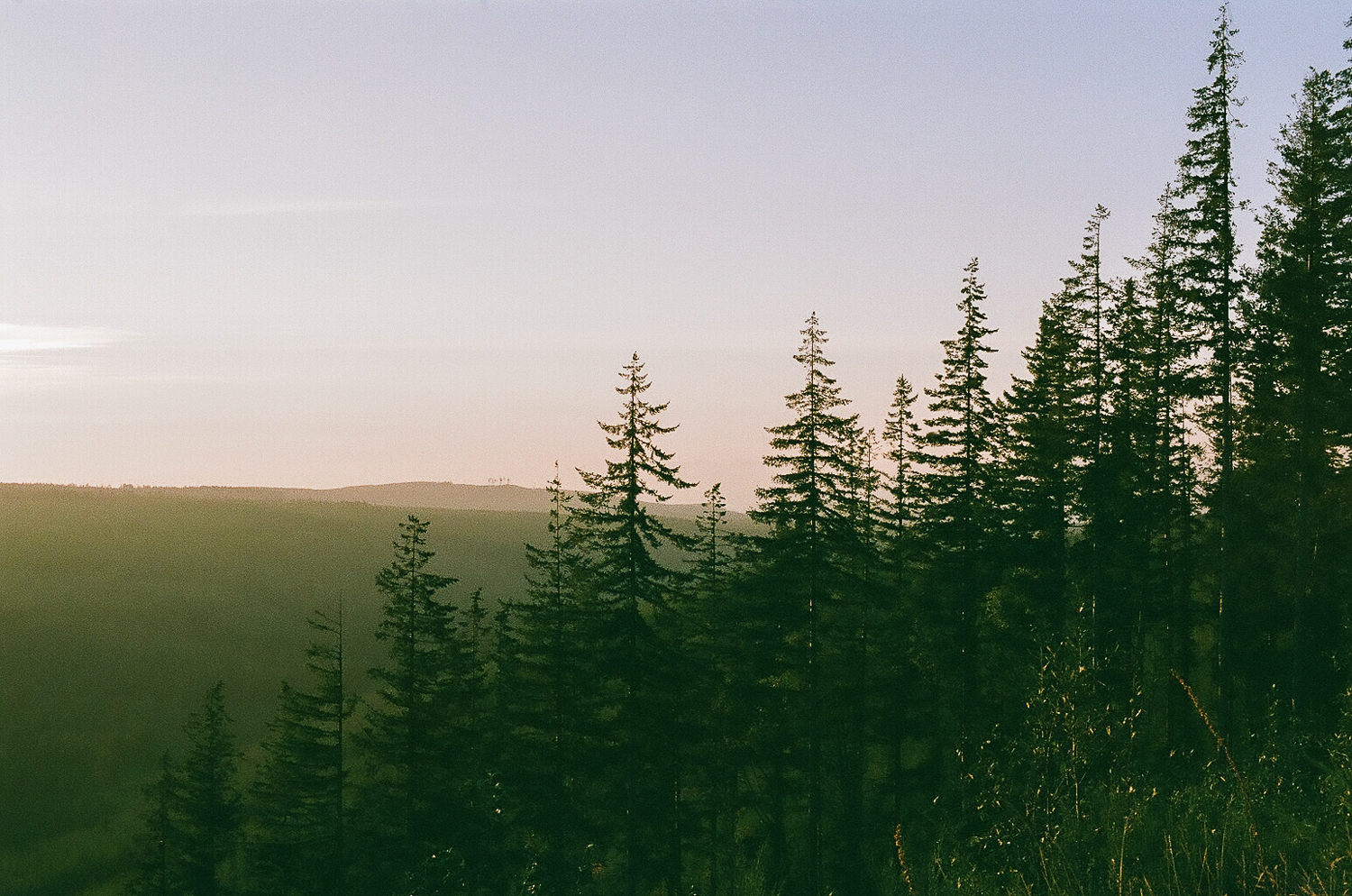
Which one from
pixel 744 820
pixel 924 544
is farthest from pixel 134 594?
pixel 924 544

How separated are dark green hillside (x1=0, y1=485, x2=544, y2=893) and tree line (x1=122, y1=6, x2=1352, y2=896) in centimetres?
3149

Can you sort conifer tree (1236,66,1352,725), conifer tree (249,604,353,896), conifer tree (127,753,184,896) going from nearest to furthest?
1. conifer tree (1236,66,1352,725)
2. conifer tree (249,604,353,896)
3. conifer tree (127,753,184,896)

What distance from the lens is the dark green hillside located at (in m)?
66.8

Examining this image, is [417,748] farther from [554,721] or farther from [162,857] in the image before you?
[162,857]

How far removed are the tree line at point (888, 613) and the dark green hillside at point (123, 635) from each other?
31.5m

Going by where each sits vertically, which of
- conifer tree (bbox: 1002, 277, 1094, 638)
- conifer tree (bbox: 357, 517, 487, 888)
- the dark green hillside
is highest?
conifer tree (bbox: 1002, 277, 1094, 638)

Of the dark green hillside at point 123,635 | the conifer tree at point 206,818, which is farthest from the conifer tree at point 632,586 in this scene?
the dark green hillside at point 123,635

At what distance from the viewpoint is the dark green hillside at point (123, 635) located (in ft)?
219

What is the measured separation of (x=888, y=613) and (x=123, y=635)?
108 m

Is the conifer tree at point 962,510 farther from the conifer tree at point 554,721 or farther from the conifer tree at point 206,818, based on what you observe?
the conifer tree at point 206,818

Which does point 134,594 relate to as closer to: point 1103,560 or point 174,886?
point 174,886

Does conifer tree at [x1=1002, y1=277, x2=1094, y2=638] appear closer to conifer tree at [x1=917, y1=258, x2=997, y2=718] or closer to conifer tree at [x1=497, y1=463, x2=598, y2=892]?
conifer tree at [x1=917, y1=258, x2=997, y2=718]

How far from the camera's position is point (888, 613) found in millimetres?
39500

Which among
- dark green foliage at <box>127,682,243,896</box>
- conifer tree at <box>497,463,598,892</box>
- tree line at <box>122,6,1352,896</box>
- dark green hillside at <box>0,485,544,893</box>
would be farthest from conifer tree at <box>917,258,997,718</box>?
dark green hillside at <box>0,485,544,893</box>
